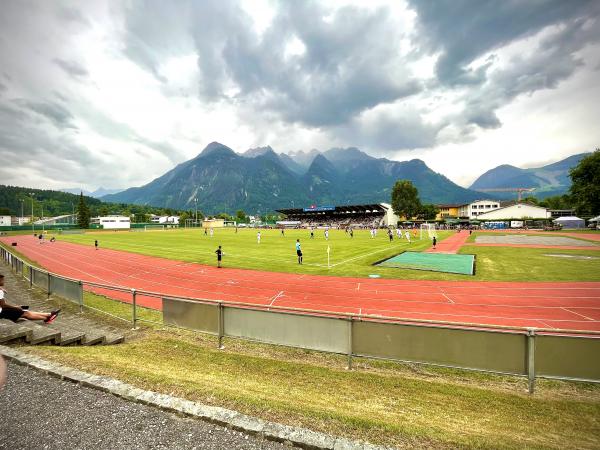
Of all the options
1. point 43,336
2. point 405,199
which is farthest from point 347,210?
point 43,336

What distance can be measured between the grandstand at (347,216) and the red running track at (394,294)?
3724 inches

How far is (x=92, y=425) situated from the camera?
4043 mm

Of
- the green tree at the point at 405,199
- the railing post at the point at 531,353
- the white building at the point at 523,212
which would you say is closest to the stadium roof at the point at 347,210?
the green tree at the point at 405,199

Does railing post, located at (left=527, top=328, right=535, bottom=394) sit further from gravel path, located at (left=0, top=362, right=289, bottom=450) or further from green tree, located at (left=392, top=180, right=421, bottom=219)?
green tree, located at (left=392, top=180, right=421, bottom=219)

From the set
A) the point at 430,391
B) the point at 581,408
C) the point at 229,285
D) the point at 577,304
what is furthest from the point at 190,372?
the point at 577,304

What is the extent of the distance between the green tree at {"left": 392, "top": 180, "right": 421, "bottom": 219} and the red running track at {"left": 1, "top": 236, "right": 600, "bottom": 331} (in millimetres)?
98307

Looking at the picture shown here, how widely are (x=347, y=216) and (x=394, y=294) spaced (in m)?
122

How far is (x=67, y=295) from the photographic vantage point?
12664mm

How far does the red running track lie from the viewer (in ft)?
39.7

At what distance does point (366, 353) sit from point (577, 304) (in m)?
13.2

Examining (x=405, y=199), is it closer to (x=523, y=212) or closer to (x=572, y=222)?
(x=523, y=212)

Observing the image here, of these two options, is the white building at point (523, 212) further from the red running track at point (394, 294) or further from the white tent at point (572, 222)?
the red running track at point (394, 294)

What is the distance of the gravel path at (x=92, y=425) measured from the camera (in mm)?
3725

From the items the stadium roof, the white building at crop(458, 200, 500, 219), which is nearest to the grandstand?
the stadium roof
